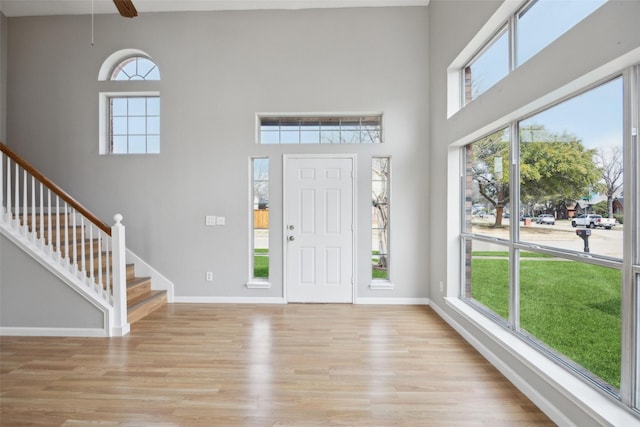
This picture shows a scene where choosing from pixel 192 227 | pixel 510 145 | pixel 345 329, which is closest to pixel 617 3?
pixel 510 145

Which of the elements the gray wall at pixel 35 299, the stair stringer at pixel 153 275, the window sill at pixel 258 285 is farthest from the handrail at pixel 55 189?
the window sill at pixel 258 285

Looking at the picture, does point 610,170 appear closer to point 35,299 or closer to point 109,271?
point 109,271

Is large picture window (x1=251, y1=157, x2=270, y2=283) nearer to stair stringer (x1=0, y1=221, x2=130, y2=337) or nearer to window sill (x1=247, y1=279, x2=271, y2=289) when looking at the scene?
window sill (x1=247, y1=279, x2=271, y2=289)

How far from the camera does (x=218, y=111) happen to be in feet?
14.5

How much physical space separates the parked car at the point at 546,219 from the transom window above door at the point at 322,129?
8.07ft

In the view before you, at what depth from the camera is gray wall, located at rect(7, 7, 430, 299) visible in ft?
14.3

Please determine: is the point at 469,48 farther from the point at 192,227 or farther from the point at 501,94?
the point at 192,227

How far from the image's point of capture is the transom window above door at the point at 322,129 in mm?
4473

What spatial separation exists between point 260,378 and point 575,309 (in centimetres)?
226

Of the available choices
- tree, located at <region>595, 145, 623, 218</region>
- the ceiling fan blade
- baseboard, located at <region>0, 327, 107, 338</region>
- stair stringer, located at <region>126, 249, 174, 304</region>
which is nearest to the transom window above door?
the ceiling fan blade

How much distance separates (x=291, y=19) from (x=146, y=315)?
4.30 m

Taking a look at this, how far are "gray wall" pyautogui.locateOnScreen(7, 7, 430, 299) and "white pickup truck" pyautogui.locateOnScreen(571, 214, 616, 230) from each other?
2.33m

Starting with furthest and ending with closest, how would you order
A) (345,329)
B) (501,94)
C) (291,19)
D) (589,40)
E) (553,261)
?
1. (291,19)
2. (345,329)
3. (501,94)
4. (553,261)
5. (589,40)

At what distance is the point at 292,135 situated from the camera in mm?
4480
